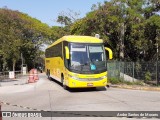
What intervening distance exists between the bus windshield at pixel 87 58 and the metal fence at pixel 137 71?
4936 millimetres

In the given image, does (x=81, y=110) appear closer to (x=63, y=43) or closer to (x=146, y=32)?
(x=63, y=43)

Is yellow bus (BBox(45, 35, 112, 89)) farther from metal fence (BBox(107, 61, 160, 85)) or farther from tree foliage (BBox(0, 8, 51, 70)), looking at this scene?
tree foliage (BBox(0, 8, 51, 70))

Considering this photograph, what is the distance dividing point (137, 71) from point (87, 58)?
6.38 metres

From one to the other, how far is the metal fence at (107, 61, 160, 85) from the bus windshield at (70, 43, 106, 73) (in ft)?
16.2

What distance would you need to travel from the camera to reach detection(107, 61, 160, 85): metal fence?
85.5 ft

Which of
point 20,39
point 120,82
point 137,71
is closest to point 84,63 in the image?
point 137,71

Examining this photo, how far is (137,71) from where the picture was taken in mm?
27234

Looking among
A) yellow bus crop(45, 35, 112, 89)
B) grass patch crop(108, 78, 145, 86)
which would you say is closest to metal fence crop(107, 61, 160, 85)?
grass patch crop(108, 78, 145, 86)

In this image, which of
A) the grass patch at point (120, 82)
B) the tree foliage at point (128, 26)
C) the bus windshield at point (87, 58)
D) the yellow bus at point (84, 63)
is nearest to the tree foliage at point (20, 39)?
the tree foliage at point (128, 26)

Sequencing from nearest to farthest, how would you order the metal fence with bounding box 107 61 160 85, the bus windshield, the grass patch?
the bus windshield → the metal fence with bounding box 107 61 160 85 → the grass patch

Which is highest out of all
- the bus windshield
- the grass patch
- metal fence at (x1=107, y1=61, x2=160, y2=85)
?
the bus windshield

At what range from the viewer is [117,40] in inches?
1481

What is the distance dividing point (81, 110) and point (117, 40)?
24395 millimetres

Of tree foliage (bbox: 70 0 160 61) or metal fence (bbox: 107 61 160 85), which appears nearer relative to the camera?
metal fence (bbox: 107 61 160 85)
